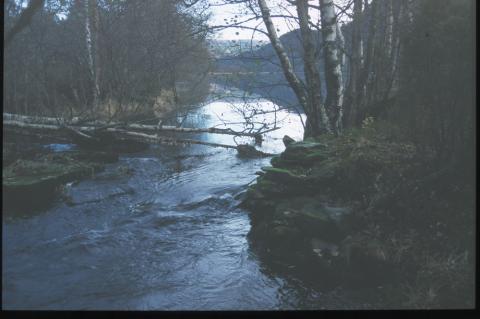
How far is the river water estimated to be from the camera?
5.38 m

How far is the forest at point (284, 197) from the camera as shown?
17.6 feet

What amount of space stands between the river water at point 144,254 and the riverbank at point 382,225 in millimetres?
426

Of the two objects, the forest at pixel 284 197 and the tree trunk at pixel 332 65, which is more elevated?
the tree trunk at pixel 332 65

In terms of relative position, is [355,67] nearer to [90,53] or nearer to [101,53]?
[101,53]

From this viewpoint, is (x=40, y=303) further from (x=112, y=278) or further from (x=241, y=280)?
(x=241, y=280)

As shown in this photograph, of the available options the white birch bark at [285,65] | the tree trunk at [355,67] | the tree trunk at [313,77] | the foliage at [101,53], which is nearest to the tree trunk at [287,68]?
the white birch bark at [285,65]

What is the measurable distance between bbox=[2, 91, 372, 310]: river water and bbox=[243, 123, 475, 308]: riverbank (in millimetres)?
426

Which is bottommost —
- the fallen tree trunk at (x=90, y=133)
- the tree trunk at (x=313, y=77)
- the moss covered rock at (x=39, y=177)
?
the moss covered rock at (x=39, y=177)

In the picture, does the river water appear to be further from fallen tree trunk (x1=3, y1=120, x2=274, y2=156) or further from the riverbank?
fallen tree trunk (x1=3, y1=120, x2=274, y2=156)

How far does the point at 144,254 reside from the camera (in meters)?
6.63

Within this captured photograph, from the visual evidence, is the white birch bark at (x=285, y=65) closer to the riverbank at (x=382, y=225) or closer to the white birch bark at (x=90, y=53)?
the riverbank at (x=382, y=225)

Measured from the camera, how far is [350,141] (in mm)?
8195

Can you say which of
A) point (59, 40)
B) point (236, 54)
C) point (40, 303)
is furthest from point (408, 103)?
point (59, 40)

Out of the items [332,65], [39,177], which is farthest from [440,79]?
[39,177]
